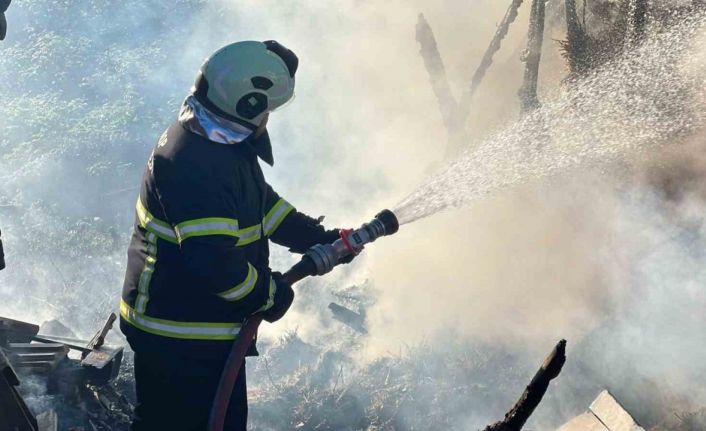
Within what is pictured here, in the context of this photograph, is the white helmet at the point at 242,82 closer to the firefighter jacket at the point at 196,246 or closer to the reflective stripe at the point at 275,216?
the firefighter jacket at the point at 196,246

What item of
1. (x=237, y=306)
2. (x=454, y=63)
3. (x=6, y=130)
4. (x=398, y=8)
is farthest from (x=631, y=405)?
(x=6, y=130)

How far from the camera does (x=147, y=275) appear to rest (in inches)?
124

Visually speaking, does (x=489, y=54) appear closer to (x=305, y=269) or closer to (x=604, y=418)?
(x=604, y=418)

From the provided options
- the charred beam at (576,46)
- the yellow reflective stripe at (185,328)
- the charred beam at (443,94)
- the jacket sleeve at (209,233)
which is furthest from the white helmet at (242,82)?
the charred beam at (443,94)

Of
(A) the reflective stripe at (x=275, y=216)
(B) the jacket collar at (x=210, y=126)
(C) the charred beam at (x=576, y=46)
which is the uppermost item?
(C) the charred beam at (x=576, y=46)

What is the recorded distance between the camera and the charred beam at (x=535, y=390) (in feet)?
8.23

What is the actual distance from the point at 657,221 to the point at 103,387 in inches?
207

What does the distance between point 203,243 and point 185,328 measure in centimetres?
55

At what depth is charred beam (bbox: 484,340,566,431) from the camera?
251 centimetres

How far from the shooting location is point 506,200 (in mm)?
7625

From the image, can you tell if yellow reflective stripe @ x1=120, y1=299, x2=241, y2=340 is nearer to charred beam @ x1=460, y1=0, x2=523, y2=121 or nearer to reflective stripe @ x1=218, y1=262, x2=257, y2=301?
reflective stripe @ x1=218, y1=262, x2=257, y2=301

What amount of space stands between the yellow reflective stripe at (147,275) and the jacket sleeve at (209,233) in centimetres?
19

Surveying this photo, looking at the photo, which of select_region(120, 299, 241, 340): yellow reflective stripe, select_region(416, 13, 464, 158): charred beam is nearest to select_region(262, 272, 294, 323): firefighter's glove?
select_region(120, 299, 241, 340): yellow reflective stripe

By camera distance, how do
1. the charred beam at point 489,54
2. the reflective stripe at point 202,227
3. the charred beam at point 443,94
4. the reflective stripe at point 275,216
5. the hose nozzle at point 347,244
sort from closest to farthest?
the reflective stripe at point 202,227, the hose nozzle at point 347,244, the reflective stripe at point 275,216, the charred beam at point 489,54, the charred beam at point 443,94
